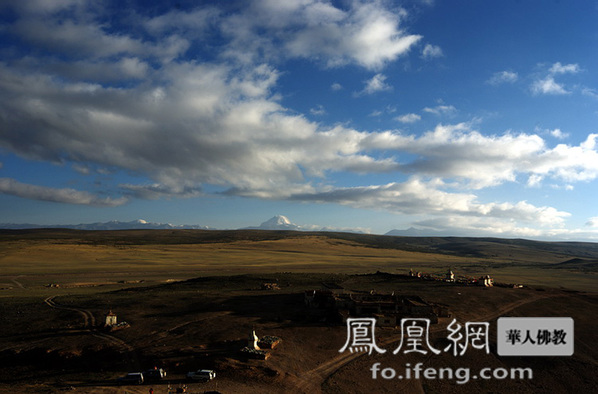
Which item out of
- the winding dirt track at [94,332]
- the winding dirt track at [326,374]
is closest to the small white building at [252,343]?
the winding dirt track at [326,374]

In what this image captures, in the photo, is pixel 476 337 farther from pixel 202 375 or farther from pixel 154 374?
pixel 154 374

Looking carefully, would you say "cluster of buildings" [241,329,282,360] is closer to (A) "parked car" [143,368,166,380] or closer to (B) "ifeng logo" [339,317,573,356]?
(B) "ifeng logo" [339,317,573,356]

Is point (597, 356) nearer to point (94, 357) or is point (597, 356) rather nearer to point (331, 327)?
point (331, 327)

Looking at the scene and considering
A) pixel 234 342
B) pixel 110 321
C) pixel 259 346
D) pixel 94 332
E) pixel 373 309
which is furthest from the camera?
pixel 373 309

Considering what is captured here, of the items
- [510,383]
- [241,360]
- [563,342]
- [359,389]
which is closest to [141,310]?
[241,360]

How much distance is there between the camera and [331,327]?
40.0 metres

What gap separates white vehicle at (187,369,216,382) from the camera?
2716cm

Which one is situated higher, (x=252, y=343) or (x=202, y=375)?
(x=252, y=343)

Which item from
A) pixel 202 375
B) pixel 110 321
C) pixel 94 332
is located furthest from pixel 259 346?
pixel 94 332

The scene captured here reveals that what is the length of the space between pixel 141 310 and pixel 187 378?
78.6 feet

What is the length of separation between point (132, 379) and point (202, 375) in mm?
5032

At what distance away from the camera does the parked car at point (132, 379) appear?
2673cm

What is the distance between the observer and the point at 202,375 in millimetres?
27234

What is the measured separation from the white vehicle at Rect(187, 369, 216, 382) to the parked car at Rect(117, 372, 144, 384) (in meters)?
3.44
